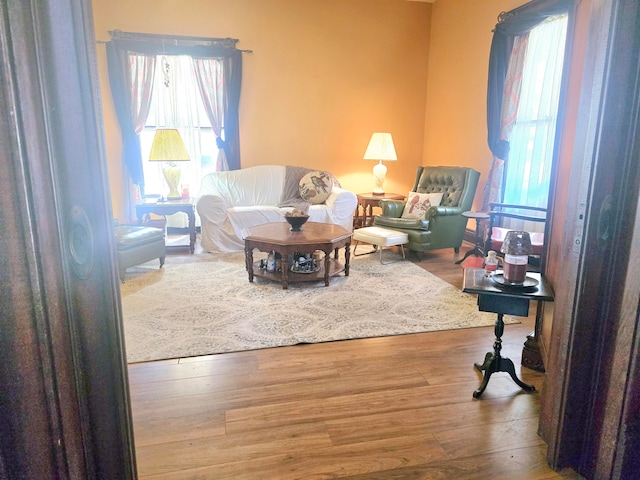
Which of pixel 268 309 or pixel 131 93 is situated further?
A: pixel 131 93

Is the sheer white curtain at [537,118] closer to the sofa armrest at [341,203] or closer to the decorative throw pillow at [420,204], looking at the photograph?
the decorative throw pillow at [420,204]

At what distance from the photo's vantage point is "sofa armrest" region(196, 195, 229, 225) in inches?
185

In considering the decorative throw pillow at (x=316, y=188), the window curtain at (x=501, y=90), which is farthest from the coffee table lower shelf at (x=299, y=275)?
the window curtain at (x=501, y=90)

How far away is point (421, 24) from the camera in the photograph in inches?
243

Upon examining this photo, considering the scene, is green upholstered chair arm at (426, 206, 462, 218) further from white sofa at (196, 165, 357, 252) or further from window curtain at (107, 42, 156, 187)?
window curtain at (107, 42, 156, 187)

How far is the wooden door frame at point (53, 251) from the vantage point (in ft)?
1.57

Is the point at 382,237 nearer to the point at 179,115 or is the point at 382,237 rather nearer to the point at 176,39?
the point at 179,115

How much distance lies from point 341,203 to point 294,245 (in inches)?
73.2

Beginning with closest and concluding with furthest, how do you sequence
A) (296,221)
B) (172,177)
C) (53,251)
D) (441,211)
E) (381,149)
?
(53,251) → (296,221) → (441,211) → (172,177) → (381,149)

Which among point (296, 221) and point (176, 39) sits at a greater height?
point (176, 39)

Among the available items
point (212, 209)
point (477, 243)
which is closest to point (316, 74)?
point (212, 209)

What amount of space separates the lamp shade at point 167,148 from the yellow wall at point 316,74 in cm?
135

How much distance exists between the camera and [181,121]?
5.75 metres

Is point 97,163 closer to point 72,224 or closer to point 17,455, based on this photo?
point 72,224
